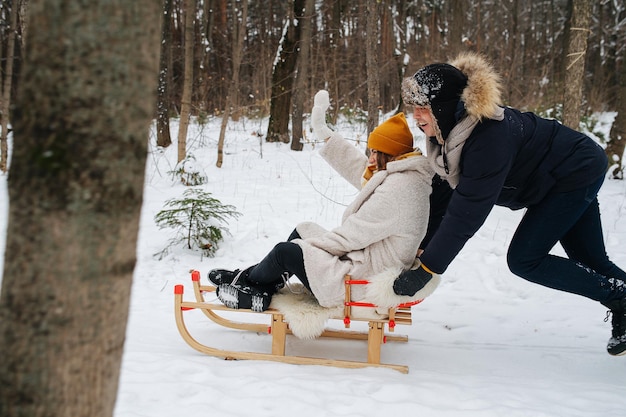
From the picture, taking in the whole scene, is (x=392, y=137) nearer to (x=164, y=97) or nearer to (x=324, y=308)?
(x=324, y=308)

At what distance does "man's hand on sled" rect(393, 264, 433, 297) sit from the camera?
121 inches

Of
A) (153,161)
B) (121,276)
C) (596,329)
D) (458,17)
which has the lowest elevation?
(596,329)

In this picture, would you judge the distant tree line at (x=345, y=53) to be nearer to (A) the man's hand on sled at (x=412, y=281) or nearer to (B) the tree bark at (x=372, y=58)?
(B) the tree bark at (x=372, y=58)

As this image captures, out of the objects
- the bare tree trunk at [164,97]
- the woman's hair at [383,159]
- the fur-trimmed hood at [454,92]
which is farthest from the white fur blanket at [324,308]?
the bare tree trunk at [164,97]

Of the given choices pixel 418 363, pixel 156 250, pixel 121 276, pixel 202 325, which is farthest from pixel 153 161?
pixel 121 276

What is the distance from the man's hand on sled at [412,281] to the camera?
3.06 meters

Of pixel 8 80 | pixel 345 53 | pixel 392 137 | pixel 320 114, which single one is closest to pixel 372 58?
pixel 320 114

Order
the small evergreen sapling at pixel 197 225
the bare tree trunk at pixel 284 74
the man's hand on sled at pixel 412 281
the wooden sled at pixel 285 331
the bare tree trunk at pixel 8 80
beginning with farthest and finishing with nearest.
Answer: the bare tree trunk at pixel 284 74
the bare tree trunk at pixel 8 80
the small evergreen sapling at pixel 197 225
the wooden sled at pixel 285 331
the man's hand on sled at pixel 412 281

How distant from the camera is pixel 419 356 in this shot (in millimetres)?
3596

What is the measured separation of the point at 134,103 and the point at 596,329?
3827 mm

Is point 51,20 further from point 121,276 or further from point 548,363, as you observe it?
point 548,363

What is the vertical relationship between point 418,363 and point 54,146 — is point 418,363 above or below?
below

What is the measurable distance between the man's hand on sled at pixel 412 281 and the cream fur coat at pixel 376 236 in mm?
93

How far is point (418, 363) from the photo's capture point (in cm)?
348
